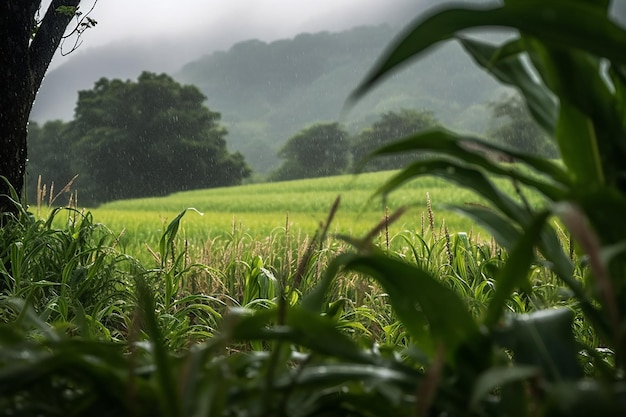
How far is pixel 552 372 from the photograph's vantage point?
0.57 metres

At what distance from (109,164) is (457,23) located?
38.9m

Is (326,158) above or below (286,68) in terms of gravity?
below

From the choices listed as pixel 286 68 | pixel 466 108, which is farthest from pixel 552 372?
pixel 286 68

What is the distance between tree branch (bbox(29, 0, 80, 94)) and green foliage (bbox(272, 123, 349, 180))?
53.1 m

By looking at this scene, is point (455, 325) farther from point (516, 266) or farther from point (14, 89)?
point (14, 89)

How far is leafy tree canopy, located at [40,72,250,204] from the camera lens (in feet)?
123

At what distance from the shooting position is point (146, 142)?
37938mm

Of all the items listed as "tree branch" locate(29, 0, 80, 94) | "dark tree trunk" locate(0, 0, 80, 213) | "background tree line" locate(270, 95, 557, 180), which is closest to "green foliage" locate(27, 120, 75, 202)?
"background tree line" locate(270, 95, 557, 180)

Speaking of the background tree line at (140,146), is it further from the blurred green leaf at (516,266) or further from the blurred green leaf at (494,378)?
the blurred green leaf at (494,378)

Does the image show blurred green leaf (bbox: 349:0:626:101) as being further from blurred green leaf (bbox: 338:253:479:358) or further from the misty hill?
the misty hill

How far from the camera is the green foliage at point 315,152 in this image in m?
57.8

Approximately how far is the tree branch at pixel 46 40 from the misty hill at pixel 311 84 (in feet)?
297

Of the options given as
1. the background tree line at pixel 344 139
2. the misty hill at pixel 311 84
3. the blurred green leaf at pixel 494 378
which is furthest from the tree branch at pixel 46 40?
the misty hill at pixel 311 84

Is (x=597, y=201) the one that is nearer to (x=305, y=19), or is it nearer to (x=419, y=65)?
(x=419, y=65)
